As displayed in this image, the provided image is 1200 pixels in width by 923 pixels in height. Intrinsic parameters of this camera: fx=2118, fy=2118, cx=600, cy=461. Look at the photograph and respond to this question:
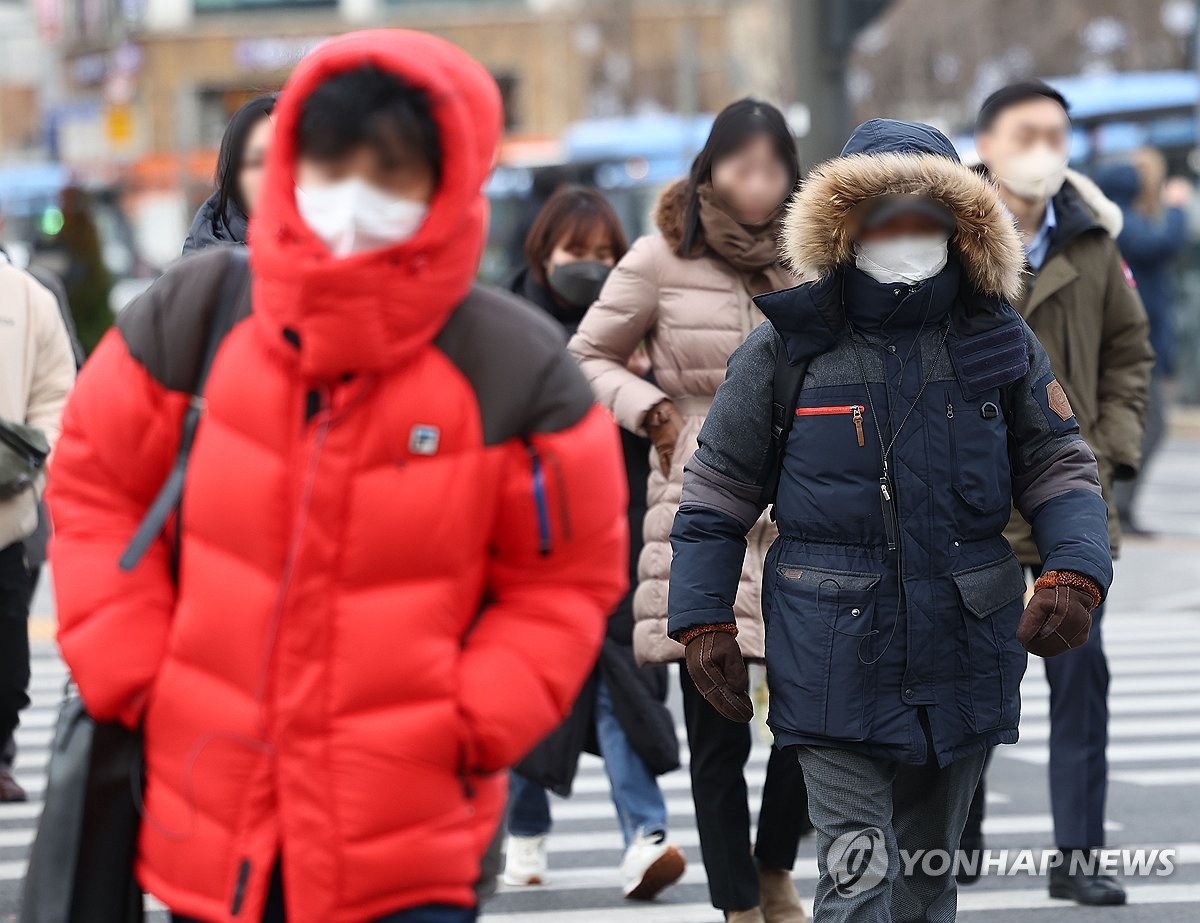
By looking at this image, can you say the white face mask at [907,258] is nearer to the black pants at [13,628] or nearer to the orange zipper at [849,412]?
the orange zipper at [849,412]

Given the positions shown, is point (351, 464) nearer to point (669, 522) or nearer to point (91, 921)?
point (91, 921)

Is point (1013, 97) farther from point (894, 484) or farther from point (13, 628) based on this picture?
point (13, 628)

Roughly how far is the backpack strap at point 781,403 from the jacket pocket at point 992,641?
44cm

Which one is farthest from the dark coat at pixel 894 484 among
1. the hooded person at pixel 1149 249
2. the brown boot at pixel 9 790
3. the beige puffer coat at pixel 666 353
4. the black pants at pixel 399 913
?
the hooded person at pixel 1149 249

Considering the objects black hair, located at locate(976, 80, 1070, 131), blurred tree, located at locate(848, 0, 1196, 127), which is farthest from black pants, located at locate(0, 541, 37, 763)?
blurred tree, located at locate(848, 0, 1196, 127)

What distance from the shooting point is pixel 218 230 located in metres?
4.86

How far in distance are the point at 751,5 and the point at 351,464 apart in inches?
1907

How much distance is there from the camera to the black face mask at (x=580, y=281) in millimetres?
6477

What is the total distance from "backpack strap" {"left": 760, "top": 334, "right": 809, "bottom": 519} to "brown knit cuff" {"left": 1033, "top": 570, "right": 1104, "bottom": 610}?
1.80ft

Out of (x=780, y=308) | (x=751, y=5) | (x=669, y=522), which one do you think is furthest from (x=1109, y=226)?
(x=751, y=5)

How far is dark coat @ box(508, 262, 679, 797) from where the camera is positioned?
5.89 metres

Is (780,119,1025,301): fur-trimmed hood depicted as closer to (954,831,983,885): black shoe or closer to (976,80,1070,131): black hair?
(976,80,1070,131): black hair

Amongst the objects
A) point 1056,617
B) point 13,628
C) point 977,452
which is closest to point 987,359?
point 977,452

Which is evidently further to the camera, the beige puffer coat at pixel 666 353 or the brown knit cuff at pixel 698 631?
the beige puffer coat at pixel 666 353
